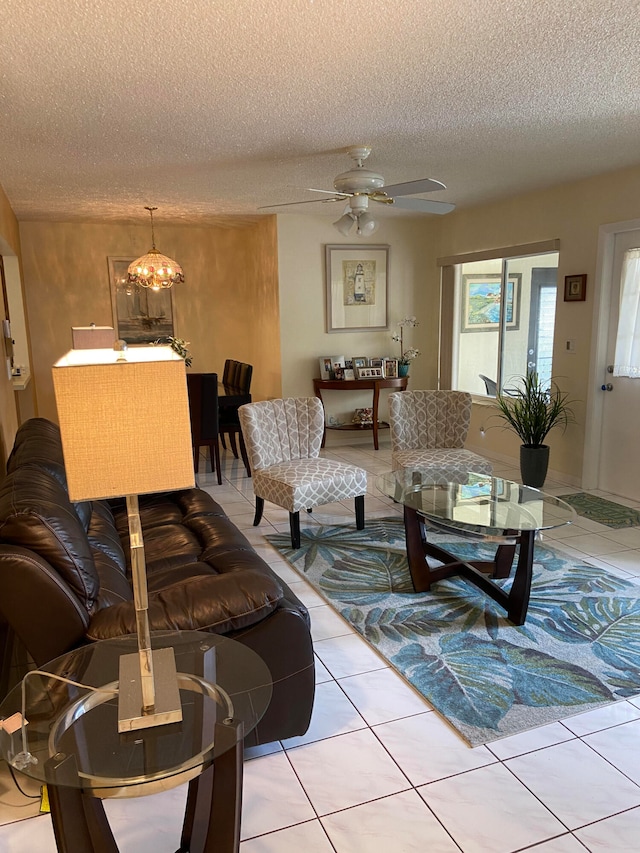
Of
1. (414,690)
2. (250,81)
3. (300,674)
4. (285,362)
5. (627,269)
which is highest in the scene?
(250,81)

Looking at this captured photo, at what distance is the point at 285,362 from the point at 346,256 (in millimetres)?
1288

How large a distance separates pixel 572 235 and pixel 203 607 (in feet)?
14.5

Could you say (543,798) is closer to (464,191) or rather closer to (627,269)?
(627,269)

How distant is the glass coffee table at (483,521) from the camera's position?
2871 millimetres

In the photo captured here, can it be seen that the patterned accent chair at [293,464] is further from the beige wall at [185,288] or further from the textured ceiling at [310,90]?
the beige wall at [185,288]

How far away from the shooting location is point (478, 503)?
3236 mm

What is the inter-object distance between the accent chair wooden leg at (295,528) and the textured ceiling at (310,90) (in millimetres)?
2217

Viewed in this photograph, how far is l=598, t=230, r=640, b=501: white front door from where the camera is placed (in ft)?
15.2


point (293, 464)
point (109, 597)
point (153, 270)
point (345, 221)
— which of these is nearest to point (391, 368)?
point (153, 270)

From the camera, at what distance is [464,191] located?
5.21 m

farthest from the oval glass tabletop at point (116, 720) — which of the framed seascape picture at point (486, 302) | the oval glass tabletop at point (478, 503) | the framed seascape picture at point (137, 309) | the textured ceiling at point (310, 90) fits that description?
the framed seascape picture at point (137, 309)

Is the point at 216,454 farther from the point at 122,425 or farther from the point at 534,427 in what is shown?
the point at 122,425

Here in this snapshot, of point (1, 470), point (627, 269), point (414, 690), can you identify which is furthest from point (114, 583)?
point (627, 269)

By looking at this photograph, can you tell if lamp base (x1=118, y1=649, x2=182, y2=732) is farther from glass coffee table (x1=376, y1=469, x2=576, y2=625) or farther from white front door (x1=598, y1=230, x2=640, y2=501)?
white front door (x1=598, y1=230, x2=640, y2=501)
